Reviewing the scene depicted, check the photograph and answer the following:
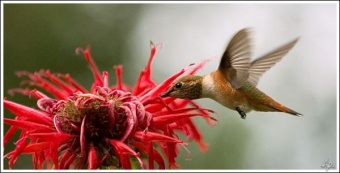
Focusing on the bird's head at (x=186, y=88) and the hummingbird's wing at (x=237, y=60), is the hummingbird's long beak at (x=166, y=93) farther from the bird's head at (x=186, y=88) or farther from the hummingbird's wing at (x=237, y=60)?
the hummingbird's wing at (x=237, y=60)

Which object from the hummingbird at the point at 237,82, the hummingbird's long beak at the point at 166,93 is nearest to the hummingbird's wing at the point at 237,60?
the hummingbird at the point at 237,82

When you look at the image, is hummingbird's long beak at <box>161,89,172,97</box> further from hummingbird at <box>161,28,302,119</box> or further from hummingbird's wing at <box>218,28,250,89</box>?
hummingbird's wing at <box>218,28,250,89</box>

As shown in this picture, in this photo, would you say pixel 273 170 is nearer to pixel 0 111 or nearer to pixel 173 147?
pixel 173 147

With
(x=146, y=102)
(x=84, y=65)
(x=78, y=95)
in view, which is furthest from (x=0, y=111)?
(x=84, y=65)

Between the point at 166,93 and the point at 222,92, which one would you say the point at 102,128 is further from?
the point at 222,92

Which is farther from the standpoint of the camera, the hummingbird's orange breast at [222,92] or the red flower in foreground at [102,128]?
the hummingbird's orange breast at [222,92]
